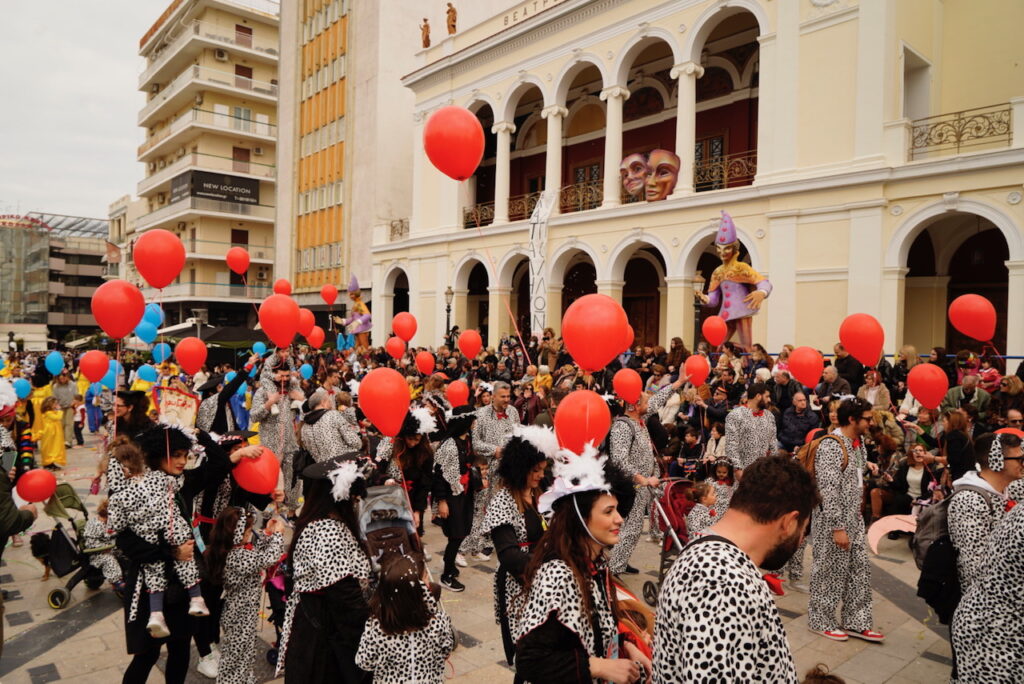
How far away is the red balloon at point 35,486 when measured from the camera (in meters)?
5.34

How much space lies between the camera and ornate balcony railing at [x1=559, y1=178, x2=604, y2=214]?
836 inches

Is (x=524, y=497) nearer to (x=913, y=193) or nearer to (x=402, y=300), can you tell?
(x=913, y=193)

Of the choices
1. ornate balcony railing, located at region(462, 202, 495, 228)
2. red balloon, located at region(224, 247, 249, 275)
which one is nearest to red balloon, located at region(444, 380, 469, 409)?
red balloon, located at region(224, 247, 249, 275)

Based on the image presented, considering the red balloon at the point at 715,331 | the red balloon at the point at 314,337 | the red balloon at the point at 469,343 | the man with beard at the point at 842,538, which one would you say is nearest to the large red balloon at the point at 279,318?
the red balloon at the point at 469,343

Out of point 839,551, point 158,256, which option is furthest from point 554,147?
point 839,551

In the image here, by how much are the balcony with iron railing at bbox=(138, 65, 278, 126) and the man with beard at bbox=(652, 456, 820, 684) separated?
45575mm

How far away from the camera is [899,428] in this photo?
9406 millimetres

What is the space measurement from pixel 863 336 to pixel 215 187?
40.6 metres

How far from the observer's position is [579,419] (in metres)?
5.30

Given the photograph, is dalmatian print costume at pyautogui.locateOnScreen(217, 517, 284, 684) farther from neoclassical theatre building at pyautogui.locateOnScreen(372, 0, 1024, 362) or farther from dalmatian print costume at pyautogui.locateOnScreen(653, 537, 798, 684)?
neoclassical theatre building at pyautogui.locateOnScreen(372, 0, 1024, 362)

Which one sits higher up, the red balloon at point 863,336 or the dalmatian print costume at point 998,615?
the red balloon at point 863,336

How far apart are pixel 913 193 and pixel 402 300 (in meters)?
21.9

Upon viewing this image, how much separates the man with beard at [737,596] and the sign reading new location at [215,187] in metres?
43.6

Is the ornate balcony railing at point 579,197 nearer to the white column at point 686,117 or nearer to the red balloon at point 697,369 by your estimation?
the white column at point 686,117
